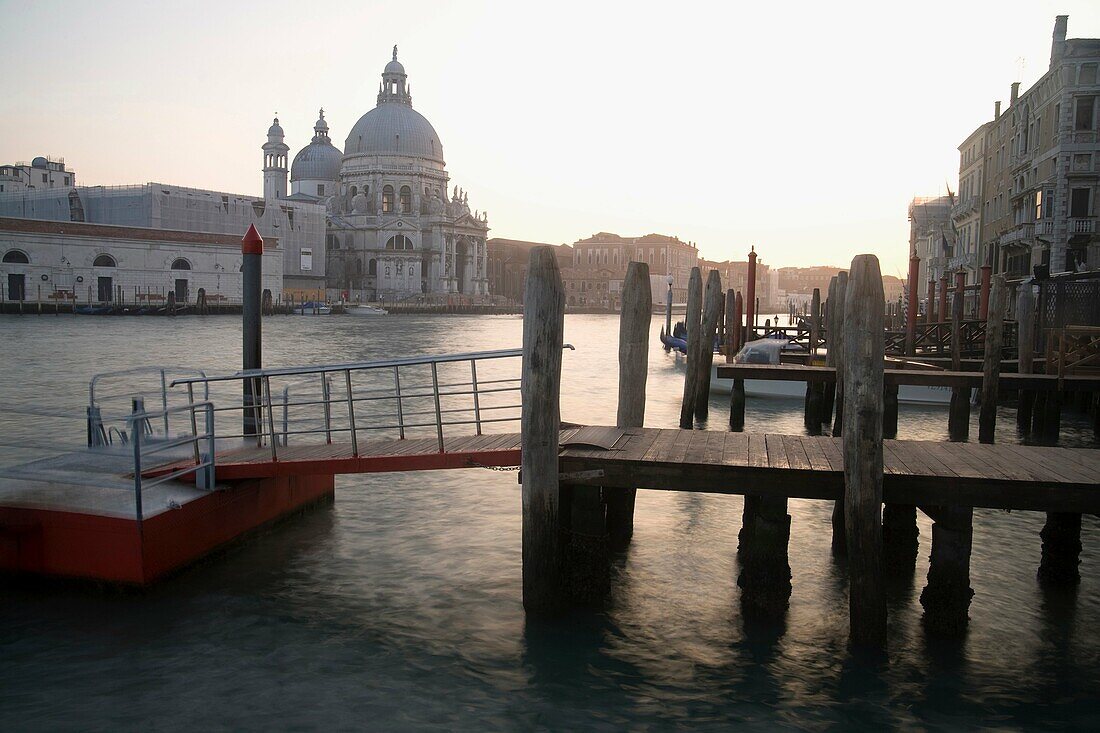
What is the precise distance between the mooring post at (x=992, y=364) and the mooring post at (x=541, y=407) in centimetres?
763

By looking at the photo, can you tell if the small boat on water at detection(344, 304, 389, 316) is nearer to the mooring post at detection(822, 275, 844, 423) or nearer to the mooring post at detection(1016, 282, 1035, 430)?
the mooring post at detection(822, 275, 844, 423)

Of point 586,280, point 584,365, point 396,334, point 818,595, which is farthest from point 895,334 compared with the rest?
point 586,280

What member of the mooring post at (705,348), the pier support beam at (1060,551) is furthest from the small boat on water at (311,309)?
the pier support beam at (1060,551)

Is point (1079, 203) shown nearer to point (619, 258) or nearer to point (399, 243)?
point (399, 243)

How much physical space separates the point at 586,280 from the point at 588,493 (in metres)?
108

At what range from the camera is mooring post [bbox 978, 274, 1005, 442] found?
37.4 feet

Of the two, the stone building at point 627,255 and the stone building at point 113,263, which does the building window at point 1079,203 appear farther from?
the stone building at point 627,255

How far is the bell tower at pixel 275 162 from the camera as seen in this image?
96.7 m

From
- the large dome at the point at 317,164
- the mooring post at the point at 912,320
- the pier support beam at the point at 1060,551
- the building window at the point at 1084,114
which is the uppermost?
the large dome at the point at 317,164

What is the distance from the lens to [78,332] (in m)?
38.7

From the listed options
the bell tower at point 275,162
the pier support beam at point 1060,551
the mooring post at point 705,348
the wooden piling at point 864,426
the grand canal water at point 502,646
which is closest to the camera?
the grand canal water at point 502,646

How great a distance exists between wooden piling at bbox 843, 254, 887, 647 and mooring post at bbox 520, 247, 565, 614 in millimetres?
1828

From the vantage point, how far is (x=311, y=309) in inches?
2842

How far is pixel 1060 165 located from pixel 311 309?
56.1 m
